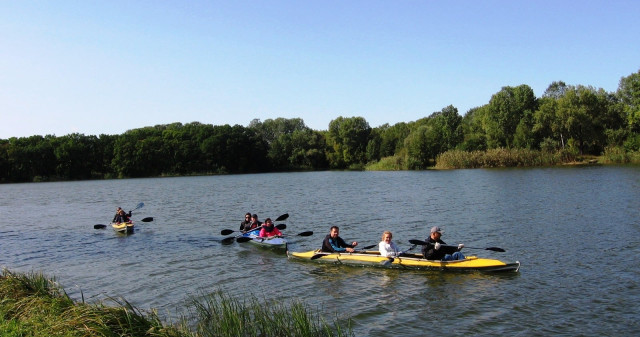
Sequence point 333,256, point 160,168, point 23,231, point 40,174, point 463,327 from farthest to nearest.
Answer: point 160,168
point 40,174
point 23,231
point 333,256
point 463,327

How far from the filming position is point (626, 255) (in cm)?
1443

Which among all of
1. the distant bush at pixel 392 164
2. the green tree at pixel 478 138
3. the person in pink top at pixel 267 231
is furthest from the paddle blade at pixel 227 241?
the green tree at pixel 478 138

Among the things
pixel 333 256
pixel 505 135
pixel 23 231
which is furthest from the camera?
pixel 505 135

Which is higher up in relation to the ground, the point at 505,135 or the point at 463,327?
the point at 505,135

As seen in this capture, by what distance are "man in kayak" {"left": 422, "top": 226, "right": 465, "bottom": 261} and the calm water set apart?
58cm

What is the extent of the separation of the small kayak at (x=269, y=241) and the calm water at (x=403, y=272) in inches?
12.5

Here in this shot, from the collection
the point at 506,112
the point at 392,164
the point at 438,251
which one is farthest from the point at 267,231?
the point at 506,112

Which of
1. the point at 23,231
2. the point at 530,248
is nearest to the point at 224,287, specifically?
the point at 530,248

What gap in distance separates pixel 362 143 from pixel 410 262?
303 feet

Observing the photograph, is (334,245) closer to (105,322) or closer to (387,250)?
(387,250)

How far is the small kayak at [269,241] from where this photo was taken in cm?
1877

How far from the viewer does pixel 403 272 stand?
14188 millimetres

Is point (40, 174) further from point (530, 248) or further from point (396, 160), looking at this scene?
point (530, 248)

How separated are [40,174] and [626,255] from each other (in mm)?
101213
